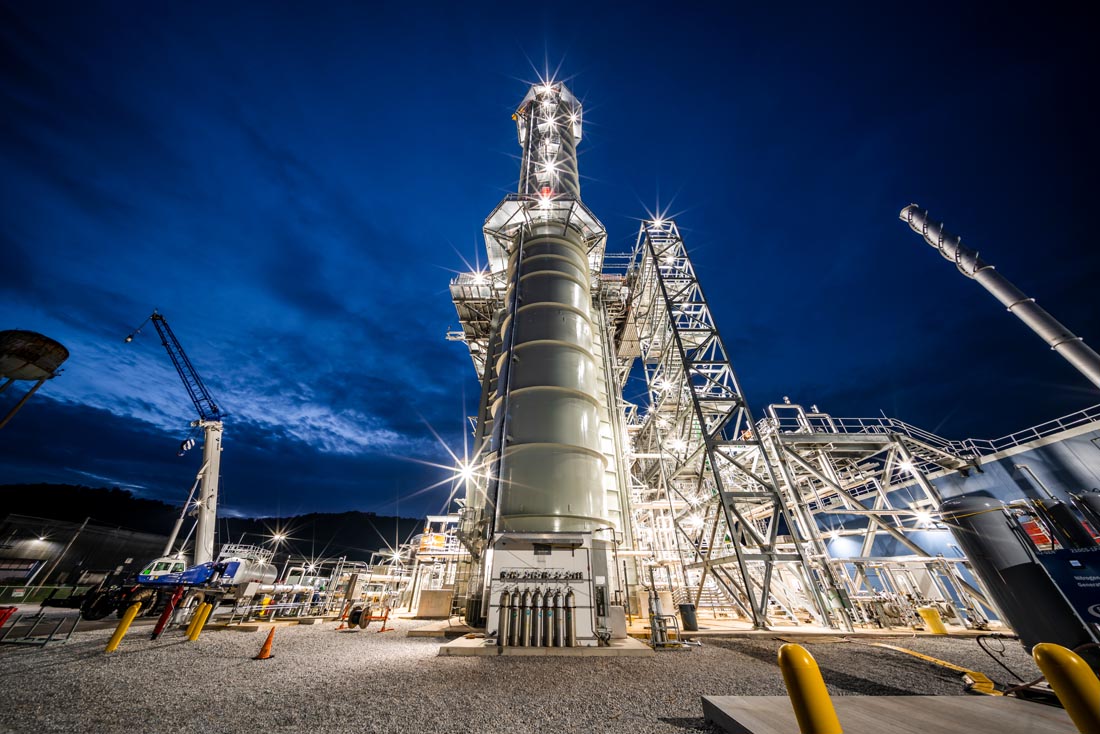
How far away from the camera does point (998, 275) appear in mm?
19562

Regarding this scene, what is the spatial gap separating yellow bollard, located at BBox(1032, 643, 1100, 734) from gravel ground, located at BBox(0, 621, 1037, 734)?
2.53 m

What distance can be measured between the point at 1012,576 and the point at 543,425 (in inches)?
386

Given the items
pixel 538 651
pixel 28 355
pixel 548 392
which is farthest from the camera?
pixel 548 392

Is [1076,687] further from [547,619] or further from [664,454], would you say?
[664,454]

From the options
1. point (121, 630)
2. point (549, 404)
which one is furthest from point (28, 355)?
point (549, 404)

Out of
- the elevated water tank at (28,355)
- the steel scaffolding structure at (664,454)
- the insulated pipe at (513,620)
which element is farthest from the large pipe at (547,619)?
the elevated water tank at (28,355)

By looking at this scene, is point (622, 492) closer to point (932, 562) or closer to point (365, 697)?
point (932, 562)

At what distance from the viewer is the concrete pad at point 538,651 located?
676 cm

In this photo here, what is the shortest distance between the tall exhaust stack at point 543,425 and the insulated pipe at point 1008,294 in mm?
20254

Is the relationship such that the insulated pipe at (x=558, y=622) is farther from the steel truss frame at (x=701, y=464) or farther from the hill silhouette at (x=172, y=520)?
the hill silhouette at (x=172, y=520)

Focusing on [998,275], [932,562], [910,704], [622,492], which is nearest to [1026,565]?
[910,704]

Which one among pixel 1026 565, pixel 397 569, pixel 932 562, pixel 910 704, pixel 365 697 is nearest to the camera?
pixel 910 704

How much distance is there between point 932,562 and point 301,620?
2204 cm

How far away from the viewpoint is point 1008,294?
1872 centimetres
